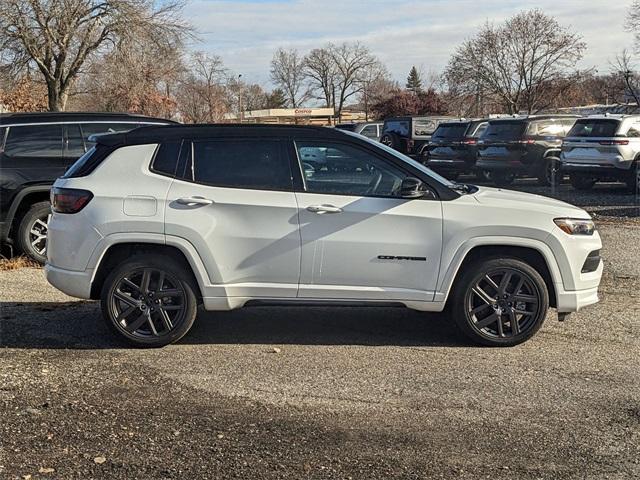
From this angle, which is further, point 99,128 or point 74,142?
point 99,128

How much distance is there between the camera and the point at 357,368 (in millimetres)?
5324

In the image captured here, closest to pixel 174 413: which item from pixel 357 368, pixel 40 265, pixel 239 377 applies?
pixel 239 377

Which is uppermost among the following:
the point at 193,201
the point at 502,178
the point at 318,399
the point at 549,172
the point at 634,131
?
the point at 634,131

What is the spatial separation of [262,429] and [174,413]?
590 mm

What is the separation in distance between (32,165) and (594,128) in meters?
12.4

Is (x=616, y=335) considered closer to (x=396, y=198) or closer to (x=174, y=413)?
(x=396, y=198)

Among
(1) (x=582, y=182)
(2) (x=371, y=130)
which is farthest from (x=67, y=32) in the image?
(1) (x=582, y=182)

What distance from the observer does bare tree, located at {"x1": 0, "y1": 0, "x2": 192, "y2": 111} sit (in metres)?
26.5

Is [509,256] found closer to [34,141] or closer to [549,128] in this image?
[34,141]

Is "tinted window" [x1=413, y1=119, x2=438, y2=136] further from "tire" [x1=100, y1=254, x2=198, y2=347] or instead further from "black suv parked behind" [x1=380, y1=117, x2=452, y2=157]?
"tire" [x1=100, y1=254, x2=198, y2=347]

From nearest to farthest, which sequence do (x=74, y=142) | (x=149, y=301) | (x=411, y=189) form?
(x=411, y=189)
(x=149, y=301)
(x=74, y=142)

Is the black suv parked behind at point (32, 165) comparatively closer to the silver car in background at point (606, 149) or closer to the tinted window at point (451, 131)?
the silver car in background at point (606, 149)

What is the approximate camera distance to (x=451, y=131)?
21344mm

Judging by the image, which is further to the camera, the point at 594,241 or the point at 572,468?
the point at 594,241
